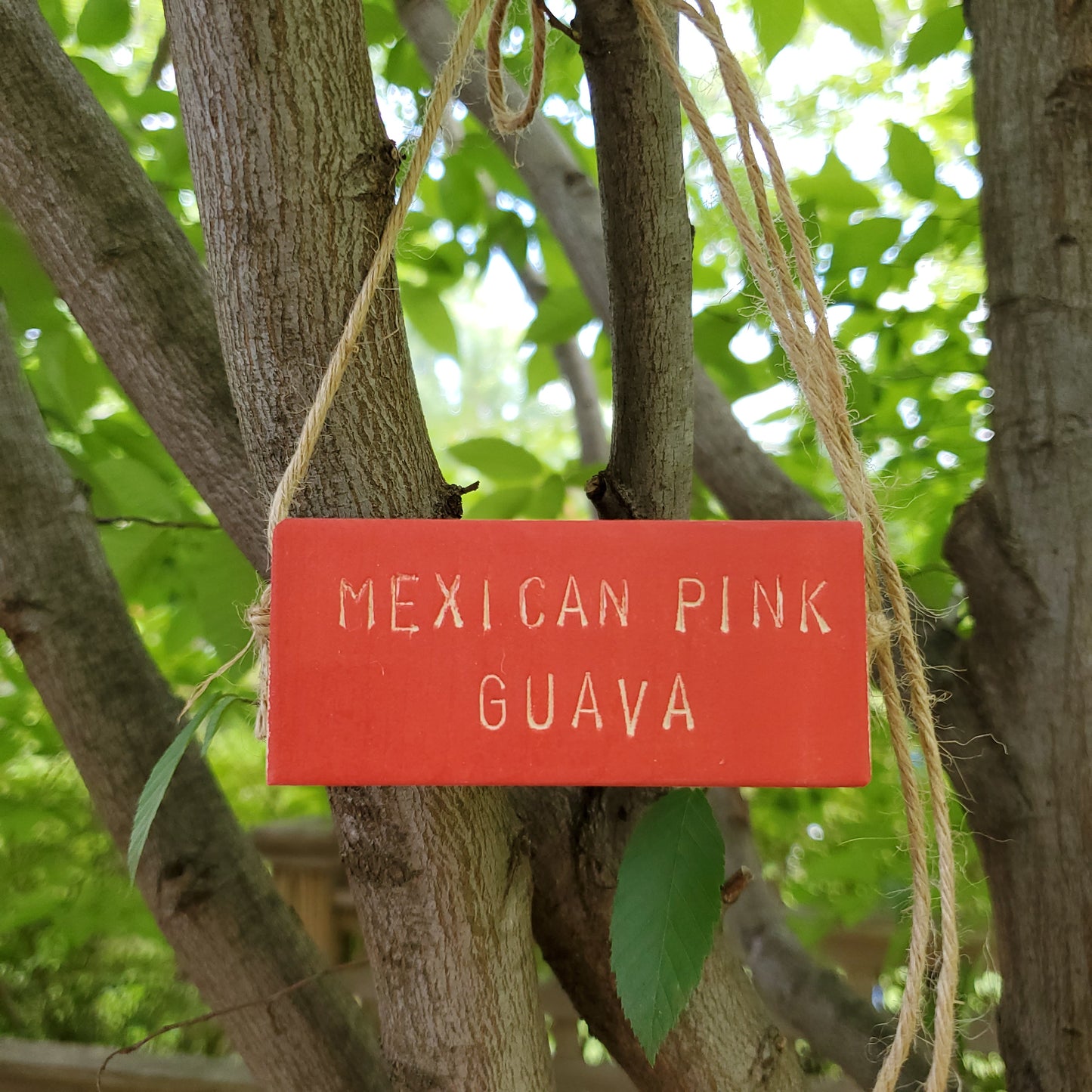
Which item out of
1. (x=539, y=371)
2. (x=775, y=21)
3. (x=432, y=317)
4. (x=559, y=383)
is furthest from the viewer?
(x=559, y=383)

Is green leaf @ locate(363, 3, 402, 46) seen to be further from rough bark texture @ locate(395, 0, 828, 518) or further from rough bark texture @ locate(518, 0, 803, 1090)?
rough bark texture @ locate(518, 0, 803, 1090)

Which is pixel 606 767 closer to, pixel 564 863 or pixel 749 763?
pixel 749 763

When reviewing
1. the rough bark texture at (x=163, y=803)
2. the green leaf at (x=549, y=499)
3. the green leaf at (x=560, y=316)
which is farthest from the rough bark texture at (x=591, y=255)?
the rough bark texture at (x=163, y=803)

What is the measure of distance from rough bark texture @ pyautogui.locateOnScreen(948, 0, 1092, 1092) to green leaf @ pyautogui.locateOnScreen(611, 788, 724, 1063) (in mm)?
320

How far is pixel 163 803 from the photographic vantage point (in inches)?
30.5

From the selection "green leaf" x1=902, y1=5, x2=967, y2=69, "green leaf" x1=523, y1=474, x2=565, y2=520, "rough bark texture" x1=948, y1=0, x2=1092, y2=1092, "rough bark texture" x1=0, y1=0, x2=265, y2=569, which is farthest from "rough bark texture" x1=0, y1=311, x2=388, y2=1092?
"green leaf" x1=902, y1=5, x2=967, y2=69

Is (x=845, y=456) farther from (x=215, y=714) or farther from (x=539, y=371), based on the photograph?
(x=539, y=371)

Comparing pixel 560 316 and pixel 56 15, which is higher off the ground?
pixel 56 15

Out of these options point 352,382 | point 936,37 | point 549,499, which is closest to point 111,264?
point 352,382

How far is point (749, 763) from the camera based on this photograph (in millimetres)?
488

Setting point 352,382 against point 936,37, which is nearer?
point 352,382

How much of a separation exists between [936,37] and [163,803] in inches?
41.1

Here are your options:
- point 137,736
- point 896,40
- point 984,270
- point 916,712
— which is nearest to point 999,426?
point 984,270

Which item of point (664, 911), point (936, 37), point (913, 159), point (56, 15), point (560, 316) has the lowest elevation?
point (664, 911)
